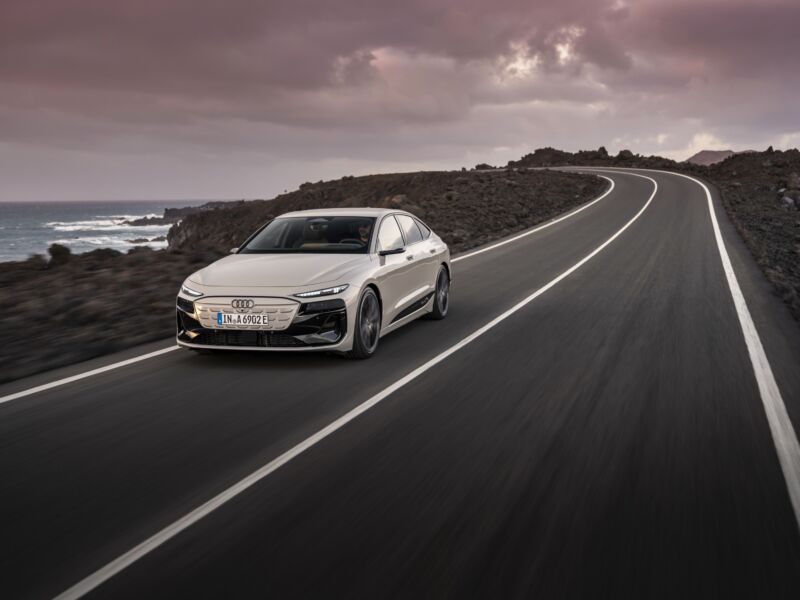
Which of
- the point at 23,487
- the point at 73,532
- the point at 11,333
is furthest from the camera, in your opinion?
the point at 11,333

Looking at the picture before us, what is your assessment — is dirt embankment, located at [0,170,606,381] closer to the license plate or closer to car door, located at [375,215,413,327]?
the license plate

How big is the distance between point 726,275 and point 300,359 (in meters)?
9.74

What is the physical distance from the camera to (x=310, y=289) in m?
8.05

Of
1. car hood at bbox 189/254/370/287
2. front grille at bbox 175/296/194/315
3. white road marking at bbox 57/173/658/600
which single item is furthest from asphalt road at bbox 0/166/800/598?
car hood at bbox 189/254/370/287

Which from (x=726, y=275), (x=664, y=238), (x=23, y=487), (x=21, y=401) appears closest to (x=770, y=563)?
(x=23, y=487)

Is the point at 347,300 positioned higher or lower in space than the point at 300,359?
higher

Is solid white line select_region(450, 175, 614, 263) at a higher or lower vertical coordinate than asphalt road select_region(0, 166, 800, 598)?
lower

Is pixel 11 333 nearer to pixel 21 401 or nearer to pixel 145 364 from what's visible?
pixel 145 364

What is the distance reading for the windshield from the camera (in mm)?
9359

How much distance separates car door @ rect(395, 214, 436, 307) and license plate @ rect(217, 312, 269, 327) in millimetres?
2302

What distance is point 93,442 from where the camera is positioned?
564cm

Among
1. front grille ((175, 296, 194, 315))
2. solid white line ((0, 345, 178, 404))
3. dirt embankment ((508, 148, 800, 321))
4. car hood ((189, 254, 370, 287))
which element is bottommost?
dirt embankment ((508, 148, 800, 321))

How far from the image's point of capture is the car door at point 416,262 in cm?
1007

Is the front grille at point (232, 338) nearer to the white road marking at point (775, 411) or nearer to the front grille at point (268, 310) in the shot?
the front grille at point (268, 310)
